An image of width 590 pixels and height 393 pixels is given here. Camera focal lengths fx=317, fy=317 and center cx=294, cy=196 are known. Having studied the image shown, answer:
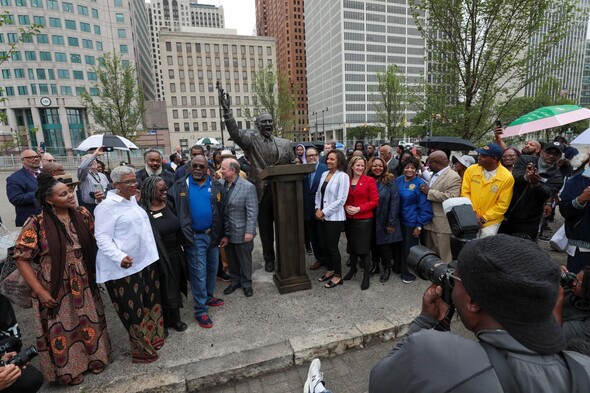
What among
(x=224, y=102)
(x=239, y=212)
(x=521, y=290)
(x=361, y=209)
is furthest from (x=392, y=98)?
(x=521, y=290)

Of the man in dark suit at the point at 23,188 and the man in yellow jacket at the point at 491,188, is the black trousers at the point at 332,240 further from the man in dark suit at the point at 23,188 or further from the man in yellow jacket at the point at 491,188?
the man in dark suit at the point at 23,188

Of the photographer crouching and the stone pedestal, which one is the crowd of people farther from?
the photographer crouching

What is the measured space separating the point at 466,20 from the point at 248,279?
822 cm

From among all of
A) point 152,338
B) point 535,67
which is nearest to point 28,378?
point 152,338

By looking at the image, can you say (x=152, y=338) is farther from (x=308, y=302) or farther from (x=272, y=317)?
(x=308, y=302)

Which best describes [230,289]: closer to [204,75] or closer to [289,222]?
[289,222]

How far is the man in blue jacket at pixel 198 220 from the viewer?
12.0 feet

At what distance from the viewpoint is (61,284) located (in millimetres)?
2717

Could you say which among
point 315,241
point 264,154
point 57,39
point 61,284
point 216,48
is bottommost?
point 315,241

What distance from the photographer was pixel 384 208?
180 inches

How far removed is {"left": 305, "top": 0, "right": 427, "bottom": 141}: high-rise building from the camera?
84.8 m

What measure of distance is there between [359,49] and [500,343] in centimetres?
9619

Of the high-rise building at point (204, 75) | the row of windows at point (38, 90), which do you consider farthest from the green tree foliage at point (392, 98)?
the high-rise building at point (204, 75)

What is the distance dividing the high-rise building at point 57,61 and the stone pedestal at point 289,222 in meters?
58.6
